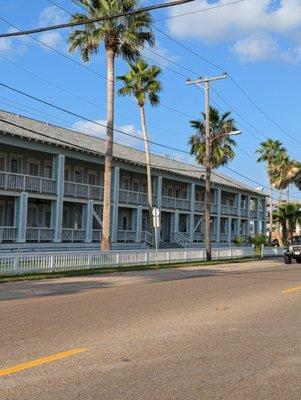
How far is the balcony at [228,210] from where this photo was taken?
55.7 meters

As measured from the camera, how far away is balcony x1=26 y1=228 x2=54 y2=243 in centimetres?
3297

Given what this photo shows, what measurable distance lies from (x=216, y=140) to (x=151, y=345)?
32.7 meters

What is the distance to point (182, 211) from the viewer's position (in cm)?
4838

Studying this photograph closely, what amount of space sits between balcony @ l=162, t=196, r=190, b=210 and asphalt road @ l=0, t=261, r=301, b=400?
30938mm

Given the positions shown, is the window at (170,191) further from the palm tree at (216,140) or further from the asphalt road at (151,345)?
the asphalt road at (151,345)

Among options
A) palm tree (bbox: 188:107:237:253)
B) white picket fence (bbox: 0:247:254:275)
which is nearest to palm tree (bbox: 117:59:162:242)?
palm tree (bbox: 188:107:237:253)

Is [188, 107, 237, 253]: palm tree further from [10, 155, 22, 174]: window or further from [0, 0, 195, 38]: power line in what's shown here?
[0, 0, 195, 38]: power line

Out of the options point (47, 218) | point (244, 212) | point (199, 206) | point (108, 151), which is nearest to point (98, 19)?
point (108, 151)

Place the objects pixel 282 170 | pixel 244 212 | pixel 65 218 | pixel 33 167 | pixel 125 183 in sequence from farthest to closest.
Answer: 1. pixel 244 212
2. pixel 282 170
3. pixel 125 183
4. pixel 65 218
5. pixel 33 167

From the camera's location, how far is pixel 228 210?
2231 inches

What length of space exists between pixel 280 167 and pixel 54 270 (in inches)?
1608

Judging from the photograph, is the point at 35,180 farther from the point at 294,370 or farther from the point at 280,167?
the point at 280,167

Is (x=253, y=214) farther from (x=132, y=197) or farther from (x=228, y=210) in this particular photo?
(x=132, y=197)

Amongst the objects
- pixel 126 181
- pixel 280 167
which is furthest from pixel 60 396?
pixel 280 167
